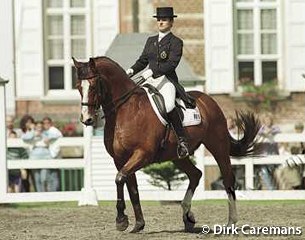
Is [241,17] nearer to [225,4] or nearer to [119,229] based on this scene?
[225,4]

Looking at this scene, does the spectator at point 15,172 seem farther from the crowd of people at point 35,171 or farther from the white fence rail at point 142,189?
the white fence rail at point 142,189

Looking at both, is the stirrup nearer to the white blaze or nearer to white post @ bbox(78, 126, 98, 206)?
the white blaze

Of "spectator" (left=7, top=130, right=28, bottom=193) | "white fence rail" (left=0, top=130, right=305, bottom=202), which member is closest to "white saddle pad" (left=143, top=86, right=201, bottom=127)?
"white fence rail" (left=0, top=130, right=305, bottom=202)

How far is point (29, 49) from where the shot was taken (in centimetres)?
2489

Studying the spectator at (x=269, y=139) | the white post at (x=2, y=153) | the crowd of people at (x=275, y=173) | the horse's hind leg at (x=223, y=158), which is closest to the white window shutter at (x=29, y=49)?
the white post at (x=2, y=153)

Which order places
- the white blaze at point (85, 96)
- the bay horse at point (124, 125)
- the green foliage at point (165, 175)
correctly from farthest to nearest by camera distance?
the green foliage at point (165, 175) < the bay horse at point (124, 125) < the white blaze at point (85, 96)

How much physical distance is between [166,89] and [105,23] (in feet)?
40.8

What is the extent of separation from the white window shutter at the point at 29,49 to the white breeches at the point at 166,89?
12230mm

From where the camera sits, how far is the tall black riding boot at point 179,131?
12703mm

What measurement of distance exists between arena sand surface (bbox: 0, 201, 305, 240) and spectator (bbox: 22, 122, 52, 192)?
1.31ft

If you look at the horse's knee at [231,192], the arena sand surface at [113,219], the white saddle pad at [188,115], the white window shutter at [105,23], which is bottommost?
the arena sand surface at [113,219]

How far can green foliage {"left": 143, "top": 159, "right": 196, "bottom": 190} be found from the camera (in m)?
18.2

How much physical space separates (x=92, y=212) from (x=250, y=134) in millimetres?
3007

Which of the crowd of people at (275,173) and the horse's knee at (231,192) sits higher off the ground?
the horse's knee at (231,192)
